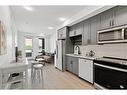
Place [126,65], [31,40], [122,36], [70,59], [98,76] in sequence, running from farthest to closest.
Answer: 1. [31,40]
2. [70,59]
3. [98,76]
4. [122,36]
5. [126,65]

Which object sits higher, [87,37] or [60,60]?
[87,37]

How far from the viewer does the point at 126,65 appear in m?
1.88

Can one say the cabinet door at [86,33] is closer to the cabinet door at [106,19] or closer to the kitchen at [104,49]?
the kitchen at [104,49]

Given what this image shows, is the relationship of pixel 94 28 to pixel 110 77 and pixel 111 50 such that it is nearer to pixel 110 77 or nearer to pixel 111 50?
pixel 111 50

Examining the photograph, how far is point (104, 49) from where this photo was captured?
3.27 metres

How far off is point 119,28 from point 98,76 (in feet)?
4.46

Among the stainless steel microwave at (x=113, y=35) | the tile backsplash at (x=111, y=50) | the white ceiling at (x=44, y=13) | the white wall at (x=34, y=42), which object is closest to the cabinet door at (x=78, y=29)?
the white ceiling at (x=44, y=13)

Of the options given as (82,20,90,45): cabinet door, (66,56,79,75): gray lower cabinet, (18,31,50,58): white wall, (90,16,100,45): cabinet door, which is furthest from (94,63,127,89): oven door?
(18,31,50,58): white wall

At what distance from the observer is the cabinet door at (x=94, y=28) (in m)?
3.52

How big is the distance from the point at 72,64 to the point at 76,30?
1.70 meters

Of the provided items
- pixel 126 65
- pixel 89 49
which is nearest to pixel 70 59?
pixel 89 49

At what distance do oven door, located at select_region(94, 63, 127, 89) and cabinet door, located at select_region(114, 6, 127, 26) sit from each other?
1.26 m

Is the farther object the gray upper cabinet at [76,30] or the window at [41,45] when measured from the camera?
the window at [41,45]
